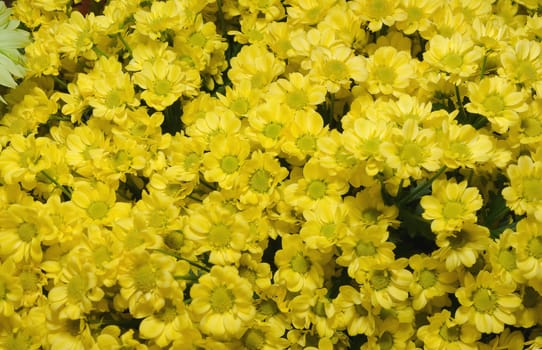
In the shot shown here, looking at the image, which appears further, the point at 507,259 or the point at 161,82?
the point at 161,82

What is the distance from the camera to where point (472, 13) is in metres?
1.62

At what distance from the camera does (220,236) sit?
117cm

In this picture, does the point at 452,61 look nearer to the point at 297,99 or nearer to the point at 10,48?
the point at 297,99

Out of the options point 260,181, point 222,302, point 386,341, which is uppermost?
point 260,181

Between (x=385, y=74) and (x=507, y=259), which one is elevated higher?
(x=385, y=74)

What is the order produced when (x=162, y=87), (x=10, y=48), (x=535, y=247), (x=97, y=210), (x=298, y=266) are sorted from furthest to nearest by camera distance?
1. (x=10, y=48)
2. (x=162, y=87)
3. (x=97, y=210)
4. (x=298, y=266)
5. (x=535, y=247)

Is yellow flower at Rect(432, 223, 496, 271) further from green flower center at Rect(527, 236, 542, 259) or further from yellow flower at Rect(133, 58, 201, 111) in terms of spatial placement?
yellow flower at Rect(133, 58, 201, 111)

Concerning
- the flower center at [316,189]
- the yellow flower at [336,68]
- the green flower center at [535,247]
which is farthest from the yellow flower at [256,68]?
the green flower center at [535,247]

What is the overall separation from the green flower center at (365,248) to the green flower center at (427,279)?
120mm

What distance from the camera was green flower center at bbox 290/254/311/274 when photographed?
121cm

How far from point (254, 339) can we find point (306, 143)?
0.39m

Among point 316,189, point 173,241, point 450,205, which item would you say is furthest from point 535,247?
point 173,241

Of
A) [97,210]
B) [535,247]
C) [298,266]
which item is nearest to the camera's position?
[535,247]

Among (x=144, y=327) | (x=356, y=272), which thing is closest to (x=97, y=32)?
(x=144, y=327)
